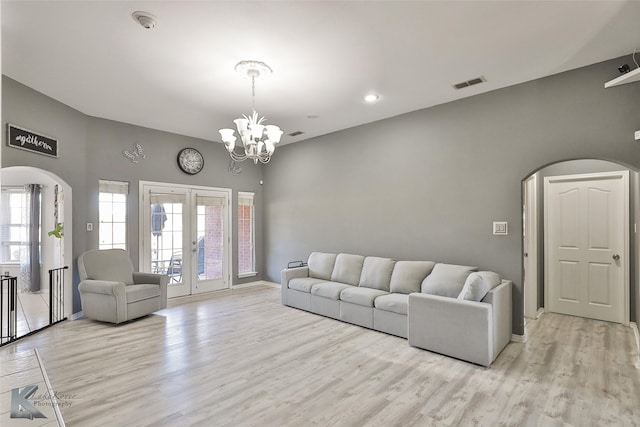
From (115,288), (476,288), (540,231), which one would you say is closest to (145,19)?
(115,288)

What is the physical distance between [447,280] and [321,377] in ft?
6.55

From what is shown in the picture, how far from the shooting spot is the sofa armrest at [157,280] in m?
Result: 5.21

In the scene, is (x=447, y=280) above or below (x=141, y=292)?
above

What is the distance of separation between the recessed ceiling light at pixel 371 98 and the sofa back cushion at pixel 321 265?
2564 millimetres

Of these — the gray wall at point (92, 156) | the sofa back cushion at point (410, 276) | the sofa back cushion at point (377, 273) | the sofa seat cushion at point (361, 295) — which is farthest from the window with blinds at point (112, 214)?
the sofa back cushion at point (410, 276)

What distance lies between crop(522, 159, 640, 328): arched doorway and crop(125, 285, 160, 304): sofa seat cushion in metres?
5.22

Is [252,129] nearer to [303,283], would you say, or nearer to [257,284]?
[303,283]

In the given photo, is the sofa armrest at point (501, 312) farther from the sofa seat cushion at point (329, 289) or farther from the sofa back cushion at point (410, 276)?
the sofa seat cushion at point (329, 289)

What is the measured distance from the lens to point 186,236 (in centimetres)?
633

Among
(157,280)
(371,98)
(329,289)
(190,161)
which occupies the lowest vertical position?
(329,289)

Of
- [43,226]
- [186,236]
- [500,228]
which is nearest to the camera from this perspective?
[500,228]

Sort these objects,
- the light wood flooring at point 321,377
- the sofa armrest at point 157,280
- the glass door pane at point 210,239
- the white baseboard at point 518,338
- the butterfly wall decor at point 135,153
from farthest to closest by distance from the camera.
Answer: the glass door pane at point 210,239 → the butterfly wall decor at point 135,153 → the sofa armrest at point 157,280 → the white baseboard at point 518,338 → the light wood flooring at point 321,377

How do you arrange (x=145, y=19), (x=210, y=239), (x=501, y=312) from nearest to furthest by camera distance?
1. (x=145, y=19)
2. (x=501, y=312)
3. (x=210, y=239)

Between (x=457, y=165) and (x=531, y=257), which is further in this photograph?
(x=531, y=257)
